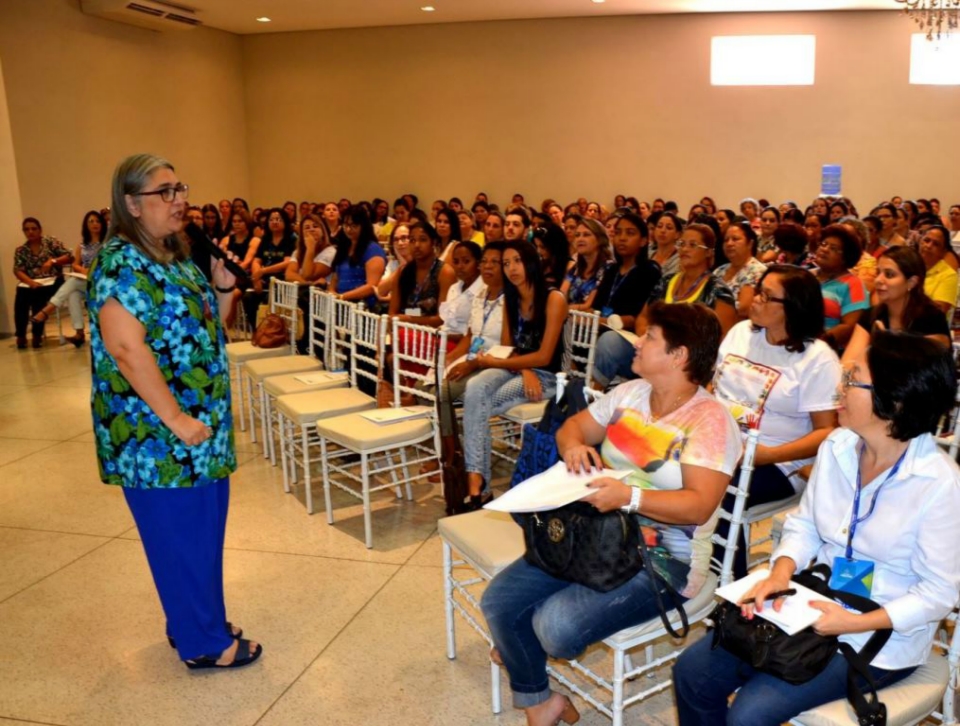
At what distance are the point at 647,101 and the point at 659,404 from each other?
434 inches

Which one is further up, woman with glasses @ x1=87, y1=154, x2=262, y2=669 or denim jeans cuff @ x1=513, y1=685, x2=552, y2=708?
woman with glasses @ x1=87, y1=154, x2=262, y2=669

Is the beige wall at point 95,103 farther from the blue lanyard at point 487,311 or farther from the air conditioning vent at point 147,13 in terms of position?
the blue lanyard at point 487,311

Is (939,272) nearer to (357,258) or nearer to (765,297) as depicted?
(765,297)

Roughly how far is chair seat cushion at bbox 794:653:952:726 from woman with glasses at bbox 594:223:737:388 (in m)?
2.24

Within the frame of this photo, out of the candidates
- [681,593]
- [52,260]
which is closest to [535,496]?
[681,593]

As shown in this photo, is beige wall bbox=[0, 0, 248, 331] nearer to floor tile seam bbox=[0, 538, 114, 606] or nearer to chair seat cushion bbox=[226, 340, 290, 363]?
chair seat cushion bbox=[226, 340, 290, 363]

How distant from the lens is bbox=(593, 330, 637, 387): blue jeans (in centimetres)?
410

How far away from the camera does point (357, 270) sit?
584 centimetres

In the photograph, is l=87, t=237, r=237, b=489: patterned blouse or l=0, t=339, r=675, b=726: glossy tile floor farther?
l=0, t=339, r=675, b=726: glossy tile floor

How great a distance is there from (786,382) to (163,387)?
77.4 inches

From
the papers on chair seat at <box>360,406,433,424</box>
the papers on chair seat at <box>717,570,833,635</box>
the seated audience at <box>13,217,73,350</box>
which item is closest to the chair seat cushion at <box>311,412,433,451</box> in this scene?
the papers on chair seat at <box>360,406,433,424</box>

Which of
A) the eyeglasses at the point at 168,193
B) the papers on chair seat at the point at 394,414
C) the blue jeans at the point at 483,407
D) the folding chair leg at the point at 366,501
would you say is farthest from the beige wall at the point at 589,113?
the eyeglasses at the point at 168,193

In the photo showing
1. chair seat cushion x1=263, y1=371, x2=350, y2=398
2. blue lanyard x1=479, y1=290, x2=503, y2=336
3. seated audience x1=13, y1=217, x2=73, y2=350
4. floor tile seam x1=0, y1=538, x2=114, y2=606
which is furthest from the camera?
seated audience x1=13, y1=217, x2=73, y2=350

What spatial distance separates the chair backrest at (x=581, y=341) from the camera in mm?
3979
